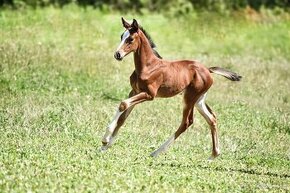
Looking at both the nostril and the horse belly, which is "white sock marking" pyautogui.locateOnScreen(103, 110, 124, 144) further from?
the horse belly

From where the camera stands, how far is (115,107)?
18.1 metres

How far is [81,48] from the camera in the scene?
2695cm

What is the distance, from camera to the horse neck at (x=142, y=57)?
12.9 m

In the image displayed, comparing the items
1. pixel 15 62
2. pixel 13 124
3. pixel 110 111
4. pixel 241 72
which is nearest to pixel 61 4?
pixel 241 72

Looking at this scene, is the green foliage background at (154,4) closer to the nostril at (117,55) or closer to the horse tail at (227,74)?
the horse tail at (227,74)

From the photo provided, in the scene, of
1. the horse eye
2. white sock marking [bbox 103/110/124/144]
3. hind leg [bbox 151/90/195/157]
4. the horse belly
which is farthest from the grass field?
the horse eye

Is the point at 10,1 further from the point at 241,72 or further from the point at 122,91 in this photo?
the point at 122,91

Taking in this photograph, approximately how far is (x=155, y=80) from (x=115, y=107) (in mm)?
5250

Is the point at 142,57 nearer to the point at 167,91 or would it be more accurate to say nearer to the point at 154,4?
the point at 167,91

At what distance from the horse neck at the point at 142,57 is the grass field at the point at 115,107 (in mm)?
1405

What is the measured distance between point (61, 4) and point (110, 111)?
16.6 metres

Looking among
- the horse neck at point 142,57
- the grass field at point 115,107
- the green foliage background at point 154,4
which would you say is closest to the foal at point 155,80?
the horse neck at point 142,57

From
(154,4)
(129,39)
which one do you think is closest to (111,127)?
(129,39)

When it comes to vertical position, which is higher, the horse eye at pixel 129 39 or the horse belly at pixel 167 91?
the horse eye at pixel 129 39
